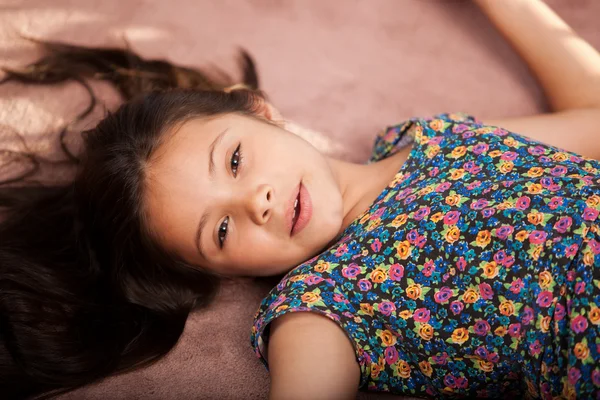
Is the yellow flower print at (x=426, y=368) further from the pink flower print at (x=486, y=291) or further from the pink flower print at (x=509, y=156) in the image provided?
the pink flower print at (x=509, y=156)

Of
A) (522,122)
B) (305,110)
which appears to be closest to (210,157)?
(305,110)

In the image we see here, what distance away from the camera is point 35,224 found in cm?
131

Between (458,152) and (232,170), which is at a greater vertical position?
(458,152)

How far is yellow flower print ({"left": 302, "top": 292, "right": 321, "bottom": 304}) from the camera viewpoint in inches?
38.6

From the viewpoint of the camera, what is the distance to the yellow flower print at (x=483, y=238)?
969 millimetres

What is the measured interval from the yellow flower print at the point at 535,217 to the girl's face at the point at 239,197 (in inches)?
14.0

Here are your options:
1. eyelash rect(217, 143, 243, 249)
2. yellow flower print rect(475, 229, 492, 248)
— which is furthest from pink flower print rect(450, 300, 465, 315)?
eyelash rect(217, 143, 243, 249)

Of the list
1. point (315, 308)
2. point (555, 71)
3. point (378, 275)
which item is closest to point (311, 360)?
point (315, 308)

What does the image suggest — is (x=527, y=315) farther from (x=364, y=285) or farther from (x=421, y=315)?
(x=364, y=285)

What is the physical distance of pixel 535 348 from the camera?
89 cm

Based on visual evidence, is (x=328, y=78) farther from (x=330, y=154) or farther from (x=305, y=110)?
(x=330, y=154)

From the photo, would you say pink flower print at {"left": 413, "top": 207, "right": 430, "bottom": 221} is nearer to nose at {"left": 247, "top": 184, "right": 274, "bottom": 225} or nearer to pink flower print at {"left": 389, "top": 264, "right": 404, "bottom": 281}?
pink flower print at {"left": 389, "top": 264, "right": 404, "bottom": 281}

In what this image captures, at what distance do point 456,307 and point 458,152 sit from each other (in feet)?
1.14

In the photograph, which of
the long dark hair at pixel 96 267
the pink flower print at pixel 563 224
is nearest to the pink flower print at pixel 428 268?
the pink flower print at pixel 563 224
